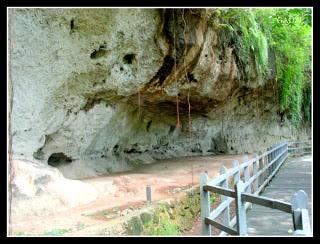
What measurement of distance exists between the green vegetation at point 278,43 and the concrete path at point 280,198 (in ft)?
15.3

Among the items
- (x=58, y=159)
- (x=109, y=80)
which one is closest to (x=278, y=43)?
(x=109, y=80)

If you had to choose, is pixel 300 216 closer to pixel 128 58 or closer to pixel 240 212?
pixel 240 212

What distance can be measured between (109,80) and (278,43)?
11894 mm

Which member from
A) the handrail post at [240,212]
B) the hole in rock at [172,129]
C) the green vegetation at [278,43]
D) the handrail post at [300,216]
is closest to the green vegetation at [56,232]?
the handrail post at [240,212]

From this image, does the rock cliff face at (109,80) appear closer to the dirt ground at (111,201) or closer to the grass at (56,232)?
the dirt ground at (111,201)

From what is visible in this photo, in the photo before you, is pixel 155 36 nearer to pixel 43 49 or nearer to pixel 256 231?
pixel 43 49

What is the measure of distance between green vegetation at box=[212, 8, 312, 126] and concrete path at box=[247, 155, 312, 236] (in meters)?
4.67

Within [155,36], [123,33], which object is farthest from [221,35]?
[123,33]

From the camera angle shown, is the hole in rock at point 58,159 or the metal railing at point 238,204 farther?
the hole in rock at point 58,159

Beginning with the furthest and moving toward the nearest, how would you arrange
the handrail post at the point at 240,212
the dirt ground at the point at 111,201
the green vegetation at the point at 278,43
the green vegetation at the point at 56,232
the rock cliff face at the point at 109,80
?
1. the green vegetation at the point at 278,43
2. the rock cliff face at the point at 109,80
3. the dirt ground at the point at 111,201
4. the green vegetation at the point at 56,232
5. the handrail post at the point at 240,212

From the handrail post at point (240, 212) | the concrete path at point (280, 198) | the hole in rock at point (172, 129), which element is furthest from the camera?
the hole in rock at point (172, 129)

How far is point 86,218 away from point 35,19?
4760mm

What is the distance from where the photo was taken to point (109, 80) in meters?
11.6

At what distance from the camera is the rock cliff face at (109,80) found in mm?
9156
